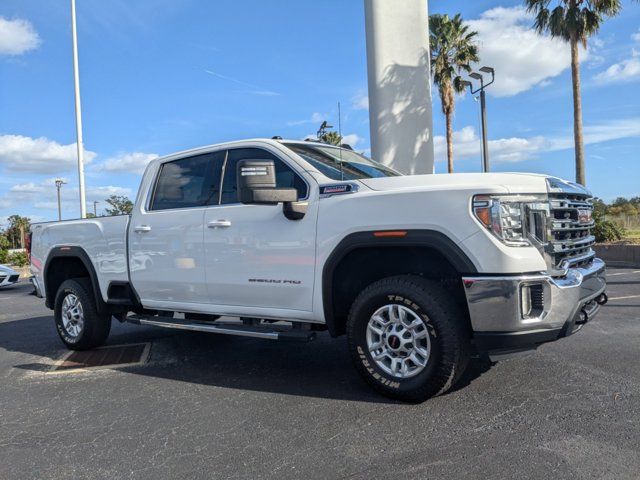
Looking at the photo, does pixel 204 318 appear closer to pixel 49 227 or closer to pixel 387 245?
pixel 49 227

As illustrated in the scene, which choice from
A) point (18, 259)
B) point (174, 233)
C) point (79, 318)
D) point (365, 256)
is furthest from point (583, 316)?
point (18, 259)

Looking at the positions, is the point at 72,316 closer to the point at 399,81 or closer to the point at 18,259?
the point at 399,81

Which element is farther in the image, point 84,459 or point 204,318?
point 204,318

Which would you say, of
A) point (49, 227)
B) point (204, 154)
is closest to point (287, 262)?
point (204, 154)

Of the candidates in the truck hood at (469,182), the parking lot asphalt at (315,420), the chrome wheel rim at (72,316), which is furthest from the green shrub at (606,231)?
the chrome wheel rim at (72,316)

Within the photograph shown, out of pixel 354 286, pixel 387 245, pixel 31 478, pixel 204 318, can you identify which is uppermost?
pixel 387 245

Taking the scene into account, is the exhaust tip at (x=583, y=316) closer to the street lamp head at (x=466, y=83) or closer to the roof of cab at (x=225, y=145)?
the roof of cab at (x=225, y=145)

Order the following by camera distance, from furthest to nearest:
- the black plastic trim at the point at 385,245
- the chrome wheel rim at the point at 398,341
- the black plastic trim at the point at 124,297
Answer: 1. the black plastic trim at the point at 124,297
2. the chrome wheel rim at the point at 398,341
3. the black plastic trim at the point at 385,245

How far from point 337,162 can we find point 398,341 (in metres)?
1.78

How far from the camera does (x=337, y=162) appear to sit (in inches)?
192

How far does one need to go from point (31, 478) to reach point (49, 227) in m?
4.24

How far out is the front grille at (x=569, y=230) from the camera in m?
3.69

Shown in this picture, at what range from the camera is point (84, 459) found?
126 inches

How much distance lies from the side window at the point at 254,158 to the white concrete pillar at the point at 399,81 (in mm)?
10008
